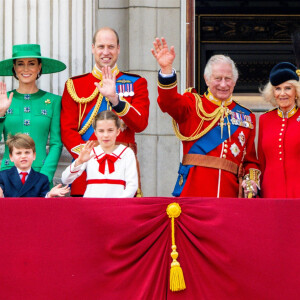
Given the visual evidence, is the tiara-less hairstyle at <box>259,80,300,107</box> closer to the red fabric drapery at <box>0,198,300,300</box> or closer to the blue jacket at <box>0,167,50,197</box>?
the red fabric drapery at <box>0,198,300,300</box>

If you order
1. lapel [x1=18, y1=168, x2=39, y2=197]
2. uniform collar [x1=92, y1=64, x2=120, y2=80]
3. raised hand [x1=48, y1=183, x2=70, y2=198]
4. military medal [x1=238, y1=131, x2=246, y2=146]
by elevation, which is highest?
uniform collar [x1=92, y1=64, x2=120, y2=80]

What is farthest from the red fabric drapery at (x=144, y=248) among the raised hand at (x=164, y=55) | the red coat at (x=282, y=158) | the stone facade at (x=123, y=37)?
the stone facade at (x=123, y=37)

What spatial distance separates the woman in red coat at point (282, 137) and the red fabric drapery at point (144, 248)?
0.69 metres

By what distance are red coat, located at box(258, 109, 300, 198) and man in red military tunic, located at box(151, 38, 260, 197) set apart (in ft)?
0.32

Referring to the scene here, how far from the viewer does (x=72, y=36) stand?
332 inches

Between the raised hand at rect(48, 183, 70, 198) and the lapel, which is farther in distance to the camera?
the lapel

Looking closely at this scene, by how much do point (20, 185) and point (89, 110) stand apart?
0.76 meters

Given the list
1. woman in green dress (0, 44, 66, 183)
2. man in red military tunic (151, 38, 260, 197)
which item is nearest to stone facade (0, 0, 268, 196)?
woman in green dress (0, 44, 66, 183)

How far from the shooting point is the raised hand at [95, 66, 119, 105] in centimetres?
650

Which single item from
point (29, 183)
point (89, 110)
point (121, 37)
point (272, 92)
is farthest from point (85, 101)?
point (121, 37)

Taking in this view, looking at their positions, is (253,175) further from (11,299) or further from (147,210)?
(11,299)

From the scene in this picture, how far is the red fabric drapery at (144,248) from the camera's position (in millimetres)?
5781

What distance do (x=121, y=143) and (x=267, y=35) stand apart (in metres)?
5.26

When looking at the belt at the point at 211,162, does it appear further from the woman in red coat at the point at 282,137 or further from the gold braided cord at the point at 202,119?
the woman in red coat at the point at 282,137
